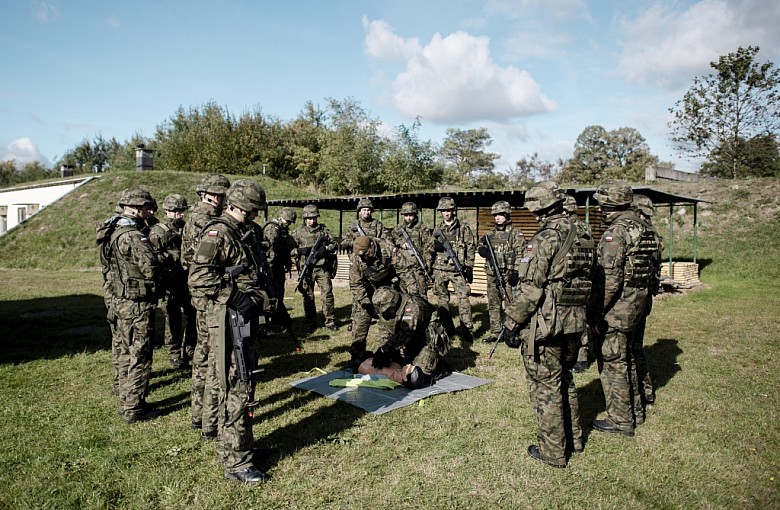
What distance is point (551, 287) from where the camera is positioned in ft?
14.4

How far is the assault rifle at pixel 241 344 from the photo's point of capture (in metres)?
4.07

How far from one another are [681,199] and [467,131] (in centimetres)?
3826

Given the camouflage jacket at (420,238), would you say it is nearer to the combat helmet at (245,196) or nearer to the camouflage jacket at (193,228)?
the camouflage jacket at (193,228)

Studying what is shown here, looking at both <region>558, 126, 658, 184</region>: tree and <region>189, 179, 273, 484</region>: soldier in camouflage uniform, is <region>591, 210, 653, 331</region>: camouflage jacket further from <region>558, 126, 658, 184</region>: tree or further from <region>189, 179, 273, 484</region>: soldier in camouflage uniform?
<region>558, 126, 658, 184</region>: tree

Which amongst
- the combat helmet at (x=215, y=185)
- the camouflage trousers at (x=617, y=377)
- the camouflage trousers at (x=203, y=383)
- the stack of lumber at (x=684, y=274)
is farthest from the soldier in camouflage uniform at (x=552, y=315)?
the stack of lumber at (x=684, y=274)

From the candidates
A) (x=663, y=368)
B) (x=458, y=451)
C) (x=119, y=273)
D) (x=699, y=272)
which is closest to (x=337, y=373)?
(x=458, y=451)

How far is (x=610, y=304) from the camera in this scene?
522 cm

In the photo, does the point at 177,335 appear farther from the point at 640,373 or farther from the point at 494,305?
the point at 640,373

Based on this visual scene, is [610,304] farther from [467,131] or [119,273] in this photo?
[467,131]

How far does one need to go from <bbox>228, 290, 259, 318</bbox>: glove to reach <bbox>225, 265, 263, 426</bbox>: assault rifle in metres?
0.03

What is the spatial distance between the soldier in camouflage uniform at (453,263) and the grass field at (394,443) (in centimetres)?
96

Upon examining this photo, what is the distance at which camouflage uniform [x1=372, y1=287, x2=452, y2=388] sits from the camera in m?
6.45

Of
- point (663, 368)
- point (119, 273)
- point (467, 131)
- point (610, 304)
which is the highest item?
point (467, 131)

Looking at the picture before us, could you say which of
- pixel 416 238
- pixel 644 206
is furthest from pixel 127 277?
pixel 644 206
